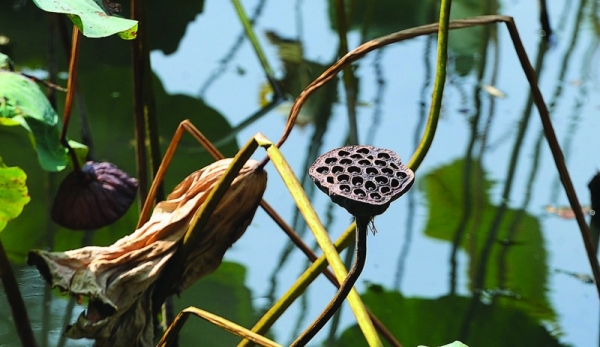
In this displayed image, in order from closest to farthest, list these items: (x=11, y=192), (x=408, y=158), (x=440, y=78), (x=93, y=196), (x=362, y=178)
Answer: (x=362, y=178), (x=440, y=78), (x=11, y=192), (x=93, y=196), (x=408, y=158)

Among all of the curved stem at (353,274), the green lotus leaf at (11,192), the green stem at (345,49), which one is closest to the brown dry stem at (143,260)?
the green lotus leaf at (11,192)

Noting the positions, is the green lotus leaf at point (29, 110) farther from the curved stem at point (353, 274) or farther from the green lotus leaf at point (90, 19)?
the curved stem at point (353, 274)

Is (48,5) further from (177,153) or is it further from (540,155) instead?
(540,155)

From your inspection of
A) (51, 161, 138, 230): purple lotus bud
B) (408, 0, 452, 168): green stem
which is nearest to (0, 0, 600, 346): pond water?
(51, 161, 138, 230): purple lotus bud

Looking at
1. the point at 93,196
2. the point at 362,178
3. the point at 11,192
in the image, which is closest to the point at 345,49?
the point at 93,196

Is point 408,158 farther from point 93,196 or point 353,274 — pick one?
point 353,274

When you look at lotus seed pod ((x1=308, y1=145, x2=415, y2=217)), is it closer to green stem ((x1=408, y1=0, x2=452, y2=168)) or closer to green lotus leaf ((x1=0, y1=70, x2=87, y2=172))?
green stem ((x1=408, y1=0, x2=452, y2=168))
